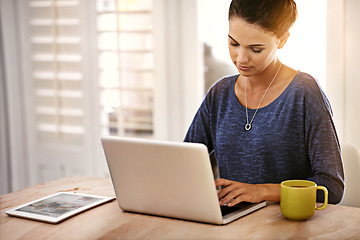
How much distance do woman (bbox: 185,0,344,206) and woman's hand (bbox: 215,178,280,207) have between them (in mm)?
158

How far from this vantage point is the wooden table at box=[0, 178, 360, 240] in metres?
1.17

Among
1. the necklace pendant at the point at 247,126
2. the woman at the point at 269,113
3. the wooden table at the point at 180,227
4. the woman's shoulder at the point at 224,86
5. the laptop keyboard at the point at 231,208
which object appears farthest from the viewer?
the woman's shoulder at the point at 224,86

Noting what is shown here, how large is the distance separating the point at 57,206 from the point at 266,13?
89 cm

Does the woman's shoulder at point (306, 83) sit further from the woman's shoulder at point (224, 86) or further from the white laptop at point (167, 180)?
the white laptop at point (167, 180)

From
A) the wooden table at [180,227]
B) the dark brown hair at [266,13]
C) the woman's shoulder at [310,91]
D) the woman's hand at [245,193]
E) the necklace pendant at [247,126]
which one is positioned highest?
the dark brown hair at [266,13]

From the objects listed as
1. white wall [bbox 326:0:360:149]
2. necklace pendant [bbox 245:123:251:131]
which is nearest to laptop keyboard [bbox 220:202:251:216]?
necklace pendant [bbox 245:123:251:131]

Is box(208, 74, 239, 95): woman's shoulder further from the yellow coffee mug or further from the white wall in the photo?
the yellow coffee mug

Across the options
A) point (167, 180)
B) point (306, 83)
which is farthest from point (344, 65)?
point (167, 180)

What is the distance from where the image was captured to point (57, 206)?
4.72ft

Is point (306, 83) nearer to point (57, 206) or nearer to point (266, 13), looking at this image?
point (266, 13)

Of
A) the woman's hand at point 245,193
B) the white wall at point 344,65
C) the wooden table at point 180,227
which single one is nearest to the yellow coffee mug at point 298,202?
the wooden table at point 180,227

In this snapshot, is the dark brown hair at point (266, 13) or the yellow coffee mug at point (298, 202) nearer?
the yellow coffee mug at point (298, 202)

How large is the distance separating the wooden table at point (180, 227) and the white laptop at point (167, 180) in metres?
0.02

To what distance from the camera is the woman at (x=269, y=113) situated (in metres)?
1.53
